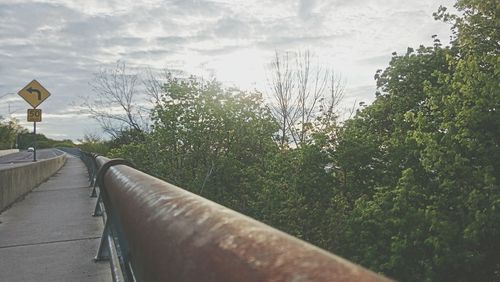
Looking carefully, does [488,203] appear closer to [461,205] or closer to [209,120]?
[461,205]

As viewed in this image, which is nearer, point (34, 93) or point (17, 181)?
point (17, 181)

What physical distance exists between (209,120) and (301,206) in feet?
15.9

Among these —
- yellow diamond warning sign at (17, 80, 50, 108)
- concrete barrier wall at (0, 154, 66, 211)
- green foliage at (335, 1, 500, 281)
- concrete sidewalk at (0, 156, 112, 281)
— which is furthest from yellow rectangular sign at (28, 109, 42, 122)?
green foliage at (335, 1, 500, 281)

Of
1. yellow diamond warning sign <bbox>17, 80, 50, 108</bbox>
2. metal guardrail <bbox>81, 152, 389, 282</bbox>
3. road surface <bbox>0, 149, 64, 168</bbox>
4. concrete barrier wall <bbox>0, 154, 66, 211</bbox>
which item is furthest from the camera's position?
road surface <bbox>0, 149, 64, 168</bbox>

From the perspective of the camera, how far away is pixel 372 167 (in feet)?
66.8

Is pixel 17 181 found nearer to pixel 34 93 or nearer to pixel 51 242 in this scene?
pixel 51 242

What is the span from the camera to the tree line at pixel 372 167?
52.5 ft

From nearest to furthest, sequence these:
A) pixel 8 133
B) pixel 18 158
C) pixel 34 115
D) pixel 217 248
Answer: pixel 217 248 < pixel 34 115 < pixel 18 158 < pixel 8 133

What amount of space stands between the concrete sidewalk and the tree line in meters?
7.04

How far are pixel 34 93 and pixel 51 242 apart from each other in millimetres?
19038

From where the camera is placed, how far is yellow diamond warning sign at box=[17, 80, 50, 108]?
24.1m

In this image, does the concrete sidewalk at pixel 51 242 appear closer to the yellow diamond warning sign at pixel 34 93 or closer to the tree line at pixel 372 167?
the tree line at pixel 372 167

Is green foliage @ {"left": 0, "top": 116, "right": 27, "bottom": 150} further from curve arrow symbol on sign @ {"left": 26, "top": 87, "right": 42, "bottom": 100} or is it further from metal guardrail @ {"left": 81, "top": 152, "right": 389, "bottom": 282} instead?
metal guardrail @ {"left": 81, "top": 152, "right": 389, "bottom": 282}

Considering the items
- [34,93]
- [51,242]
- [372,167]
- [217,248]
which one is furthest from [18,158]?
[217,248]
